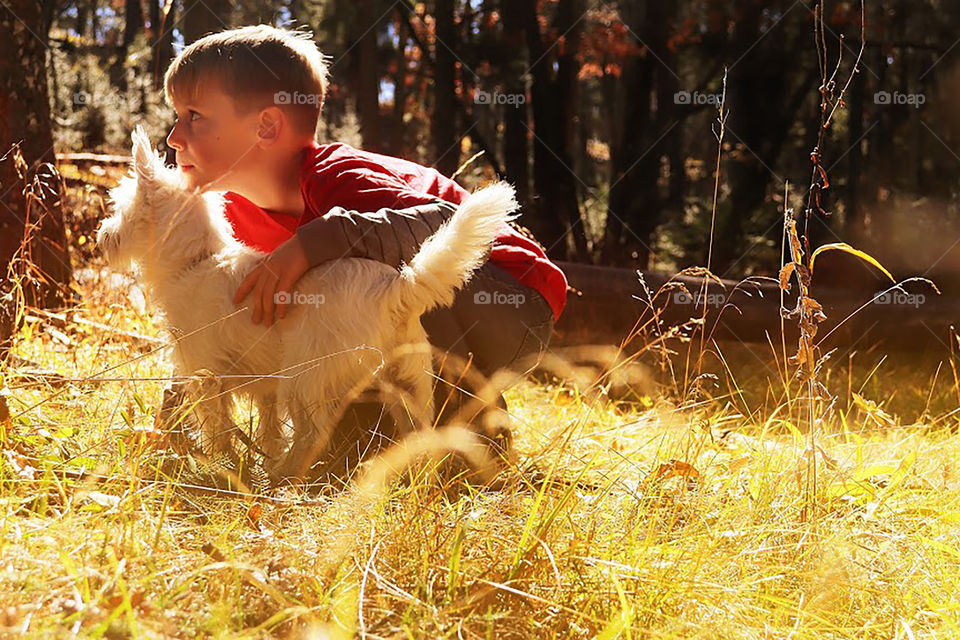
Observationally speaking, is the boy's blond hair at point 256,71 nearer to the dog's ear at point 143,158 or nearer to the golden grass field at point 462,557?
the dog's ear at point 143,158

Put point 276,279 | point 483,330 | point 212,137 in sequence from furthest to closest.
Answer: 1. point 483,330
2. point 212,137
3. point 276,279

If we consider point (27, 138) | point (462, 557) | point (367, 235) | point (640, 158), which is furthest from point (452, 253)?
point (640, 158)

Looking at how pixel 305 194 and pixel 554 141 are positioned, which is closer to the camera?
pixel 305 194

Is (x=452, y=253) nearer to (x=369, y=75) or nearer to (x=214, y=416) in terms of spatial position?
(x=214, y=416)

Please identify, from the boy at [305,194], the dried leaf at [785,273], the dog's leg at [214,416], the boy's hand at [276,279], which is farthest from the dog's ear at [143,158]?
the dried leaf at [785,273]

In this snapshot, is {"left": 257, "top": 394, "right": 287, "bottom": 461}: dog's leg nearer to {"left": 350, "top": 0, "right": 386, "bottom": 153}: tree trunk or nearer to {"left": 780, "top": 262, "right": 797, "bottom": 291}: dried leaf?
{"left": 780, "top": 262, "right": 797, "bottom": 291}: dried leaf

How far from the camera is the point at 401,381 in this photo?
8.04 feet

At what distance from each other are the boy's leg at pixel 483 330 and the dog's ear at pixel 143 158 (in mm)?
951

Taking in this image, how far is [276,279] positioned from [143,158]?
0.52 m

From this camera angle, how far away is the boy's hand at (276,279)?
2.33 m

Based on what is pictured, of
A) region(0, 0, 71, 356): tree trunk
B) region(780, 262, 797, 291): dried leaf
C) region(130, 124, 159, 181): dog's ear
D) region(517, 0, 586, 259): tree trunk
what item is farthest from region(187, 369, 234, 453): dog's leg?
region(517, 0, 586, 259): tree trunk

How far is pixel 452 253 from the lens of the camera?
2166 millimetres

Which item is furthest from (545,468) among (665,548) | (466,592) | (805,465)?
(466,592)

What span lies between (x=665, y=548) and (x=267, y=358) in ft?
4.26
